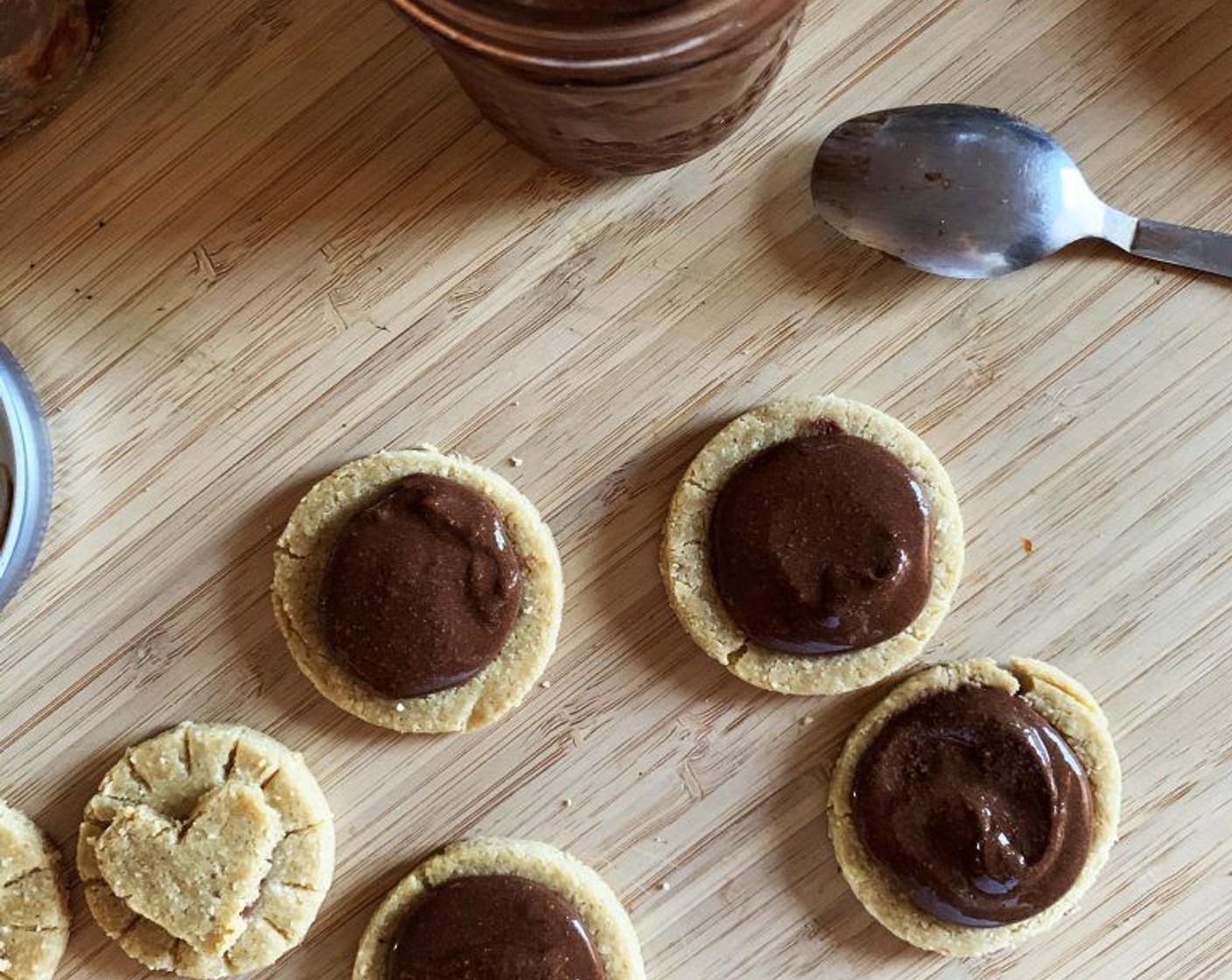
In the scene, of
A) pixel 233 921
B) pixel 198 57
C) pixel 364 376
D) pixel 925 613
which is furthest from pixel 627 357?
pixel 233 921

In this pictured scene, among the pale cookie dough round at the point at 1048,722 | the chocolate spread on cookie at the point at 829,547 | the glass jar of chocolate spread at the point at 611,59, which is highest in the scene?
the glass jar of chocolate spread at the point at 611,59

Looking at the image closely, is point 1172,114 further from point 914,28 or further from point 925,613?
point 925,613

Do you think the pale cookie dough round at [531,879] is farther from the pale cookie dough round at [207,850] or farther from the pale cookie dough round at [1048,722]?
the pale cookie dough round at [1048,722]

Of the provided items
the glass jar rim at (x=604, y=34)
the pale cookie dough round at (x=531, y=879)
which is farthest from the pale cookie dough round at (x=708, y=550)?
the glass jar rim at (x=604, y=34)

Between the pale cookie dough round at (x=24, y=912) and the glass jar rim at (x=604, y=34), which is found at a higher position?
the glass jar rim at (x=604, y=34)

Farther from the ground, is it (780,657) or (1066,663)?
(780,657)

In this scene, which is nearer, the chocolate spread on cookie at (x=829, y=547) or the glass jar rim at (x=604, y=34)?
the glass jar rim at (x=604, y=34)

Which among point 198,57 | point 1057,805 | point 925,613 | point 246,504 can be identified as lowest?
point 1057,805
